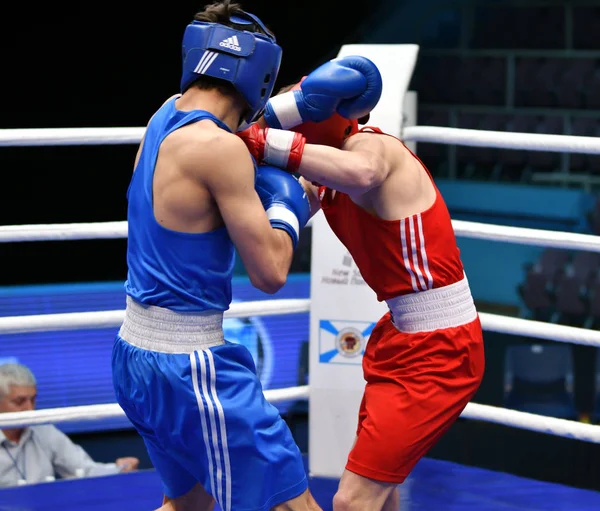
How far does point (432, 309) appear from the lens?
239 centimetres

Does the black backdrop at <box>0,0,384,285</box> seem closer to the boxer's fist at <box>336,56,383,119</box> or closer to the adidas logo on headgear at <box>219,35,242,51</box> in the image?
the boxer's fist at <box>336,56,383,119</box>

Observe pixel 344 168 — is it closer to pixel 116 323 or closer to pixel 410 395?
pixel 410 395

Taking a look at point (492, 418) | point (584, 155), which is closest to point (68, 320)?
point (492, 418)

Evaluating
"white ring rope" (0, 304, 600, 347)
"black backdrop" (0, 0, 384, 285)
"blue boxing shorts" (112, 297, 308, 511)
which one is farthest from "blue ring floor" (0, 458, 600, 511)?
"black backdrop" (0, 0, 384, 285)

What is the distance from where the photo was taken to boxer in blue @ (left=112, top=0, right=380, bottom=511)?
196 centimetres

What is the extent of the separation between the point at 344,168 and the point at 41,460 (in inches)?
68.7

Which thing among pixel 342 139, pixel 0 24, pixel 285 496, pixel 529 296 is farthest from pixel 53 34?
pixel 285 496

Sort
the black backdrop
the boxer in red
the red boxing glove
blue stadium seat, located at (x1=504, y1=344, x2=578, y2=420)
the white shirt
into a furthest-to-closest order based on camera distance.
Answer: the black backdrop → blue stadium seat, located at (x1=504, y1=344, x2=578, y2=420) → the white shirt → the boxer in red → the red boxing glove

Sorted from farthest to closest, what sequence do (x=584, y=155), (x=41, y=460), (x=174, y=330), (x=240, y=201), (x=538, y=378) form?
(x=584, y=155)
(x=538, y=378)
(x=41, y=460)
(x=174, y=330)
(x=240, y=201)

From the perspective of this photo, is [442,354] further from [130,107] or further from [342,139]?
[130,107]

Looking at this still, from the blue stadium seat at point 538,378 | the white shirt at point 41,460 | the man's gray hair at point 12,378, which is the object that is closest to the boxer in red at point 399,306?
the white shirt at point 41,460

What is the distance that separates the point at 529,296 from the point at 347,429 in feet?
12.8

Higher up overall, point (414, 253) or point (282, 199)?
point (282, 199)

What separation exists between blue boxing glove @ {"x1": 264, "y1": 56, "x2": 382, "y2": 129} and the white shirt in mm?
1508
